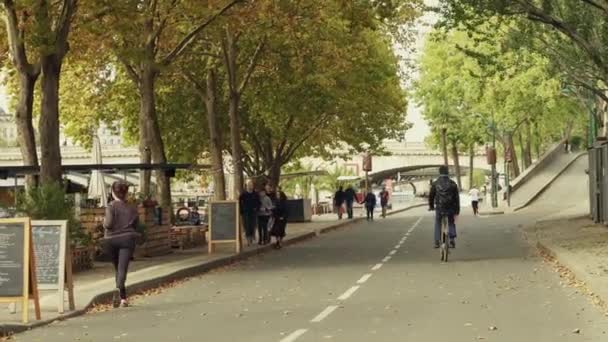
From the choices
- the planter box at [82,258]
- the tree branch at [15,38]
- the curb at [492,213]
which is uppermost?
the tree branch at [15,38]

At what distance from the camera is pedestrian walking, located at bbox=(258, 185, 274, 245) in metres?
31.2

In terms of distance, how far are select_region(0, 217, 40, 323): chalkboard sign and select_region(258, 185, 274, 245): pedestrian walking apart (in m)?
17.2

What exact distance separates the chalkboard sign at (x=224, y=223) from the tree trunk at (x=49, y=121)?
461cm

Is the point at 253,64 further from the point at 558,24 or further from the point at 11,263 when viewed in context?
the point at 11,263

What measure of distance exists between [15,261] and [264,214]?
17513 mm

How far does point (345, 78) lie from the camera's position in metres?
50.8

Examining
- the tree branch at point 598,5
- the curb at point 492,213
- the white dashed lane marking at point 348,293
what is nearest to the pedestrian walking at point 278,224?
the tree branch at point 598,5

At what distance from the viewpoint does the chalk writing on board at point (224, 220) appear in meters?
27.4

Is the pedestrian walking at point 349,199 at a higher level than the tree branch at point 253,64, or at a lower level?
lower

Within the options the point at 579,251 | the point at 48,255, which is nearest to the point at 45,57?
the point at 48,255

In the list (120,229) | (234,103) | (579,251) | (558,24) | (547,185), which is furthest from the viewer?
(547,185)

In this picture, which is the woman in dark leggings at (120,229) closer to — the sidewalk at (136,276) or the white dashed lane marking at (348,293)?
the sidewalk at (136,276)

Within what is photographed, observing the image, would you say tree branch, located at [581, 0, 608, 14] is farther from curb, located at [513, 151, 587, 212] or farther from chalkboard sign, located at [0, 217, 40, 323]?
curb, located at [513, 151, 587, 212]

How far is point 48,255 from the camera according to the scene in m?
15.3
